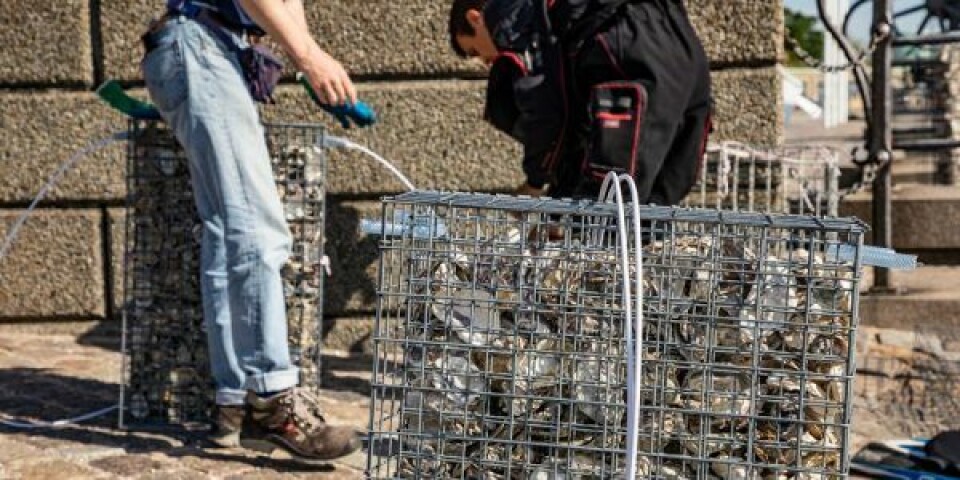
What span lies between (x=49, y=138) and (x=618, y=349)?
14.4 ft

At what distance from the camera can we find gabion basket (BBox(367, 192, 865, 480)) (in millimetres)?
2137

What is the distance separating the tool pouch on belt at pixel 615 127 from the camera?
12.0 feet

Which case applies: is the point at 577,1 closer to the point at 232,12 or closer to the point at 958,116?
the point at 232,12

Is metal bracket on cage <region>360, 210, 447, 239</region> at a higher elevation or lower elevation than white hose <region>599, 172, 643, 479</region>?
higher

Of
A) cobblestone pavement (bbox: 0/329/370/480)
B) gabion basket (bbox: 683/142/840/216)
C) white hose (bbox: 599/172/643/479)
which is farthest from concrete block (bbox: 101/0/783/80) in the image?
white hose (bbox: 599/172/643/479)

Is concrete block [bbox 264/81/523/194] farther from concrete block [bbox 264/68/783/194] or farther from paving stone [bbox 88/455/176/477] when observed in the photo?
paving stone [bbox 88/455/176/477]

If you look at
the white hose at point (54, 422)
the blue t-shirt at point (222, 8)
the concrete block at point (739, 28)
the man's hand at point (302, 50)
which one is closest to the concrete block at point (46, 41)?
the white hose at point (54, 422)

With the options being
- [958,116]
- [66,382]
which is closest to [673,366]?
[66,382]

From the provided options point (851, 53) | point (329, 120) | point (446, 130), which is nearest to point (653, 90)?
point (446, 130)

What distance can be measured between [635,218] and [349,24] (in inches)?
163

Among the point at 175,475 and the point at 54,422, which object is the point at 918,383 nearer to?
the point at 175,475

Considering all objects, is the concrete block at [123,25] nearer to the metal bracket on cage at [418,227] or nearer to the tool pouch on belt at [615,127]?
the tool pouch on belt at [615,127]

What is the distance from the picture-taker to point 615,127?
145 inches

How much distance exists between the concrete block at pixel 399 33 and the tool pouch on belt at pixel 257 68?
184 centimetres
